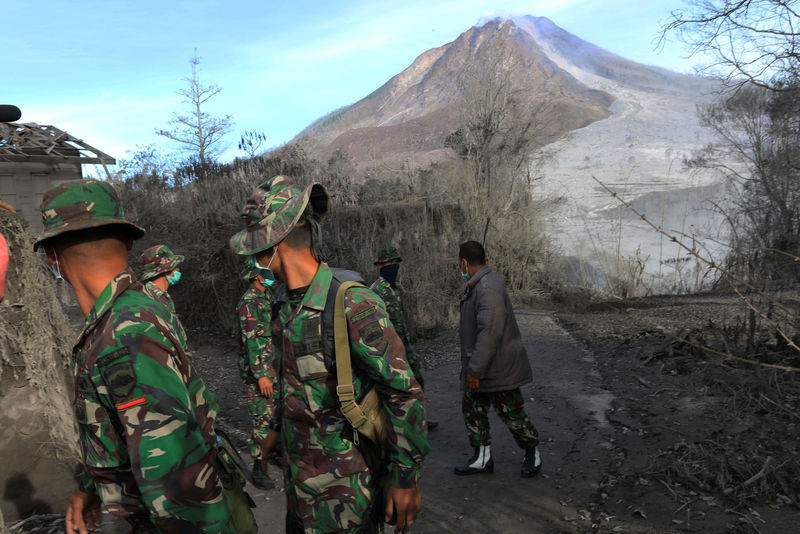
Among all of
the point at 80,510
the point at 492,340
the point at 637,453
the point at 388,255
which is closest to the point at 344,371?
the point at 80,510

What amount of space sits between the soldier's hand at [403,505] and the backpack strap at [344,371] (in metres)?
0.30

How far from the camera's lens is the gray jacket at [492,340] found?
4.37 meters

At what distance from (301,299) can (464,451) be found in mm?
3897

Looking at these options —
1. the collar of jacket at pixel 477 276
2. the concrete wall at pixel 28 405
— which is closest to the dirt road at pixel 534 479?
the concrete wall at pixel 28 405

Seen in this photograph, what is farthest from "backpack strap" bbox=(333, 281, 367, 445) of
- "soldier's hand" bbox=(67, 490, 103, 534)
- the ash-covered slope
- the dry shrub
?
the ash-covered slope

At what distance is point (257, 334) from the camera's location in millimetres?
4789

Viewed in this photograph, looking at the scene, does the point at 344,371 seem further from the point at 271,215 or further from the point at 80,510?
the point at 80,510

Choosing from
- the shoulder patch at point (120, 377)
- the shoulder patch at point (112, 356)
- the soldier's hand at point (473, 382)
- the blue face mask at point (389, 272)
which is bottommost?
the soldier's hand at point (473, 382)

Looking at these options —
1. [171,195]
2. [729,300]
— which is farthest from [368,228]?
[729,300]

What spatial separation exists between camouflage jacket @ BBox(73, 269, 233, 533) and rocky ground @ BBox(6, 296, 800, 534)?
247cm

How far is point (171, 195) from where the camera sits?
15.5 meters

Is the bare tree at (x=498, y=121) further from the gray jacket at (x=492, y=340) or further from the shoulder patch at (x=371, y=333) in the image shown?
the shoulder patch at (x=371, y=333)

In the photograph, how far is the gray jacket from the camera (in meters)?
4.37

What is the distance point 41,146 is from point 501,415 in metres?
12.4
